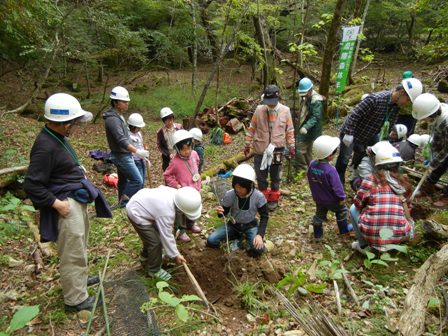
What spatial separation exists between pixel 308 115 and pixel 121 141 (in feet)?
11.5

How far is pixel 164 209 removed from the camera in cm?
358

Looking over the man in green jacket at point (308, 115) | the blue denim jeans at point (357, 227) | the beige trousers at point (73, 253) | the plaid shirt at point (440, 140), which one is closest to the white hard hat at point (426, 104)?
the plaid shirt at point (440, 140)

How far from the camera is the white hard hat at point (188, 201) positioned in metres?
3.47

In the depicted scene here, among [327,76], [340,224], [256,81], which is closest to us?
[340,224]

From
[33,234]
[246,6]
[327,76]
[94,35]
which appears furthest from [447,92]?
[94,35]

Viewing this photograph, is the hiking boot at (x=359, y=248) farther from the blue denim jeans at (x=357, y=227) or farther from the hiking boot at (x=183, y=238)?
the hiking boot at (x=183, y=238)

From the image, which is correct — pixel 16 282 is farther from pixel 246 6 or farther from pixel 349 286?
pixel 246 6

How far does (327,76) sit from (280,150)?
3571 millimetres

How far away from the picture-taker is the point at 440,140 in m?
5.05

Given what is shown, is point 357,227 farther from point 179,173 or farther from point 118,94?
point 118,94

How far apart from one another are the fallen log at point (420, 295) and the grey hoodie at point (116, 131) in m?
4.37

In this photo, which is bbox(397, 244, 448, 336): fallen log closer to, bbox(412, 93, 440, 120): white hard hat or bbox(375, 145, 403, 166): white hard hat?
bbox(375, 145, 403, 166): white hard hat

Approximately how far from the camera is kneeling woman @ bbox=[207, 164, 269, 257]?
13.0 ft

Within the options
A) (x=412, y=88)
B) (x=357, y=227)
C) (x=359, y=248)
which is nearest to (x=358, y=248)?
(x=359, y=248)
